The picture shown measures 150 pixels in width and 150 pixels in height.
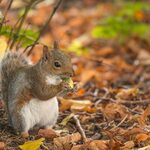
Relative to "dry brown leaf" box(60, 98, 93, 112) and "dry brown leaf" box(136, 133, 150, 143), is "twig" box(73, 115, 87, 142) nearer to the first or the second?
"dry brown leaf" box(60, 98, 93, 112)

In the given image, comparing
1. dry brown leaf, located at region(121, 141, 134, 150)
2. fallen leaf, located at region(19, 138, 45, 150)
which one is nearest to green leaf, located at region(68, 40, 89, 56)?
dry brown leaf, located at region(121, 141, 134, 150)

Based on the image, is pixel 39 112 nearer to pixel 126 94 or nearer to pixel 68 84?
pixel 68 84

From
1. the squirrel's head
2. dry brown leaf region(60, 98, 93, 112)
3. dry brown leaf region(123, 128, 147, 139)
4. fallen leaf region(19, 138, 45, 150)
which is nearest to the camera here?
fallen leaf region(19, 138, 45, 150)

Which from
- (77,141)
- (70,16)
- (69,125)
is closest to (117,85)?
(69,125)

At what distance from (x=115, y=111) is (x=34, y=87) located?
918 mm

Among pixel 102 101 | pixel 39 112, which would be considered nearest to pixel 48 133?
pixel 39 112

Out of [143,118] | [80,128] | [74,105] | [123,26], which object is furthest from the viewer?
[123,26]

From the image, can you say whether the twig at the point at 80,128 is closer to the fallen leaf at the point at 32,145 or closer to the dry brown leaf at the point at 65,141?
the dry brown leaf at the point at 65,141

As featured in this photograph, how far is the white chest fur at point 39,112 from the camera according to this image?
13.1 ft

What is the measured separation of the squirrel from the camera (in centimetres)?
389

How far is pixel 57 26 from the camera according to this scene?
9398 mm

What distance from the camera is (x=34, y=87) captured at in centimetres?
396

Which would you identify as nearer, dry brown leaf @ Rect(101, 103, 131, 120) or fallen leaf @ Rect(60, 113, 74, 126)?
fallen leaf @ Rect(60, 113, 74, 126)

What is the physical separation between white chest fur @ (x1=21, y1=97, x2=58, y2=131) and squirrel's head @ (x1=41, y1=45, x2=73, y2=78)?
25 cm
